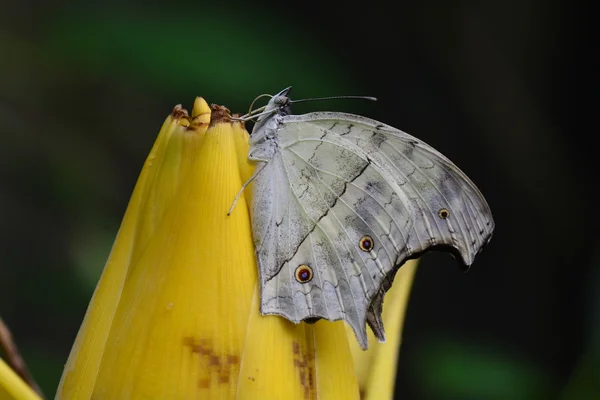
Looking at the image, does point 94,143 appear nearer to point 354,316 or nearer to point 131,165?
point 131,165

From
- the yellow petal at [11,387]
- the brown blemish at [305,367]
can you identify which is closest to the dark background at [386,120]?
the brown blemish at [305,367]

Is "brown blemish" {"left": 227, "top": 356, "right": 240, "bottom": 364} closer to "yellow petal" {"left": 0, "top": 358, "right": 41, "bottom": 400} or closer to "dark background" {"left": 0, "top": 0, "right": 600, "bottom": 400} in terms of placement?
"yellow petal" {"left": 0, "top": 358, "right": 41, "bottom": 400}

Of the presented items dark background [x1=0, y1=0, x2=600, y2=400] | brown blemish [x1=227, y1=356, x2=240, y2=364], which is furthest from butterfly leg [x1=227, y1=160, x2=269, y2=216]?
dark background [x1=0, y1=0, x2=600, y2=400]

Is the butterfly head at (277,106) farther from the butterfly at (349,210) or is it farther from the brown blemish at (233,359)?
the brown blemish at (233,359)

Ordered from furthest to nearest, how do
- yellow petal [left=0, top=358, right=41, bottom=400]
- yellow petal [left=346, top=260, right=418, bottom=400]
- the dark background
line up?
the dark background
yellow petal [left=346, top=260, right=418, bottom=400]
yellow petal [left=0, top=358, right=41, bottom=400]

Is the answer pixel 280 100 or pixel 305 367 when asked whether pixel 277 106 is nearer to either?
pixel 280 100

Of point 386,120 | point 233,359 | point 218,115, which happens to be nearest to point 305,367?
point 233,359

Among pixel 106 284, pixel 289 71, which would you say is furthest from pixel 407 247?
pixel 289 71
